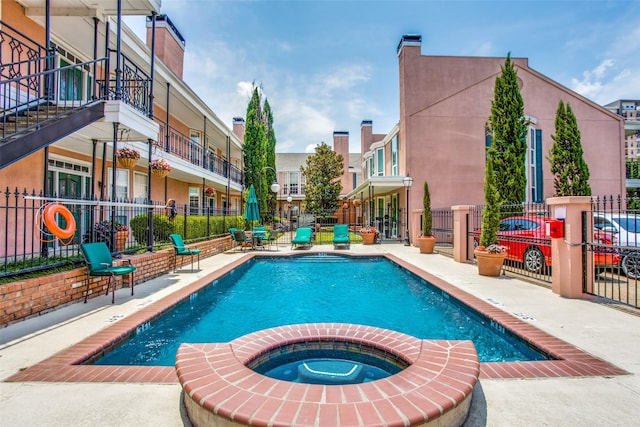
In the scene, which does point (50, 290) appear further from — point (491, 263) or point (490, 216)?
point (490, 216)

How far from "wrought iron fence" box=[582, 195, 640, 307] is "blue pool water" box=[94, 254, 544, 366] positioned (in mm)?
2594

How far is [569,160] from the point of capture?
12438 millimetres

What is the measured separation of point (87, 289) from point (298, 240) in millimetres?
9326

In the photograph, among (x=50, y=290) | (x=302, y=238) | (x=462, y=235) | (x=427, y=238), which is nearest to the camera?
(x=50, y=290)

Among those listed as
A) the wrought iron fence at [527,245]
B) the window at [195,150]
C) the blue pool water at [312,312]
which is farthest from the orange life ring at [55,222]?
the window at [195,150]

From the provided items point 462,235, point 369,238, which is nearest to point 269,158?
point 369,238

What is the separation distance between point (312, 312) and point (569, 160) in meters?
12.8

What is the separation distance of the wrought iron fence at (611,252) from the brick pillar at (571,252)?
96 millimetres

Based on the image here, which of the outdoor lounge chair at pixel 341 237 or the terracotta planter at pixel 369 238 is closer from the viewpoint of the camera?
the outdoor lounge chair at pixel 341 237

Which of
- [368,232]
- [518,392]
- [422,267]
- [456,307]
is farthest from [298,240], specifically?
[518,392]

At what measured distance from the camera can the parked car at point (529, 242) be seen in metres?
7.77

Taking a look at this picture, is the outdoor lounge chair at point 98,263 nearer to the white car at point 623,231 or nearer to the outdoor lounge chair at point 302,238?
the outdoor lounge chair at point 302,238

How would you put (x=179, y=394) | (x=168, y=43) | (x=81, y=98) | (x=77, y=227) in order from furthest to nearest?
1. (x=168, y=43)
2. (x=77, y=227)
3. (x=81, y=98)
4. (x=179, y=394)

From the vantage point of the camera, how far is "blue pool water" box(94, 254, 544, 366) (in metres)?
3.98
